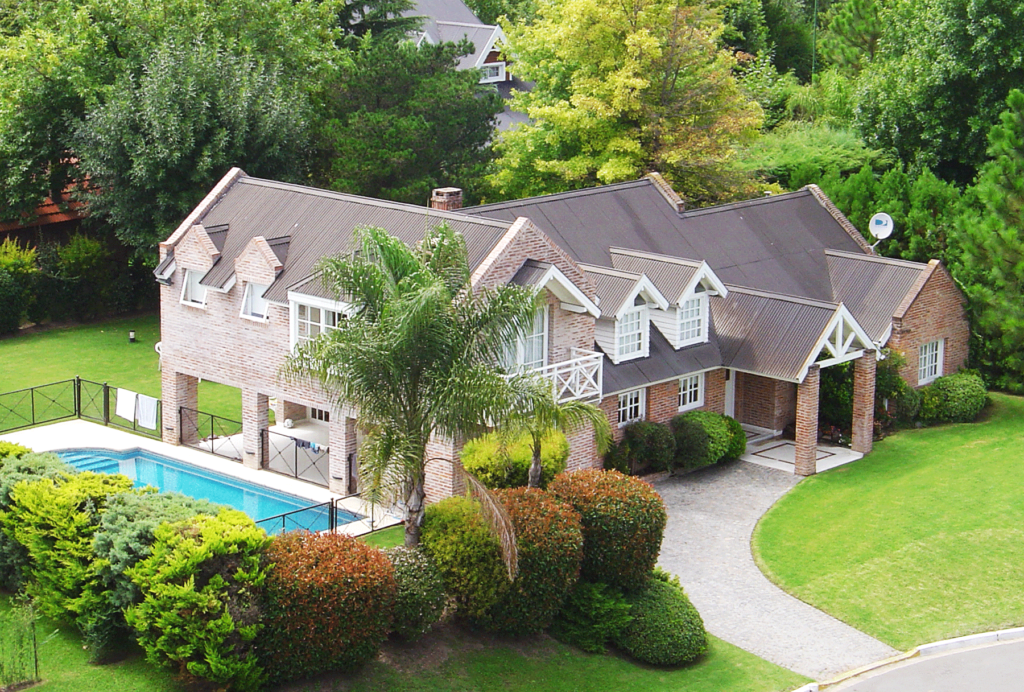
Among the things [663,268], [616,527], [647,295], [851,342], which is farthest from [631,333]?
[616,527]

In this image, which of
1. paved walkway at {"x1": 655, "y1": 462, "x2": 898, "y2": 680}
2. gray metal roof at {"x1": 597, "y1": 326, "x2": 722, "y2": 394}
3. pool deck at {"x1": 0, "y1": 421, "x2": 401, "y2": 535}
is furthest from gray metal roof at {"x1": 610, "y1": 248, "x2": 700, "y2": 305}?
pool deck at {"x1": 0, "y1": 421, "x2": 401, "y2": 535}

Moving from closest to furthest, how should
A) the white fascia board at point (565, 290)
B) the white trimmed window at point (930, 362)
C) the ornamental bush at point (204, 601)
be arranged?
the ornamental bush at point (204, 601) < the white fascia board at point (565, 290) < the white trimmed window at point (930, 362)

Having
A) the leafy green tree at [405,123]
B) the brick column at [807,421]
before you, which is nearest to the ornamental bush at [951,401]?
the brick column at [807,421]

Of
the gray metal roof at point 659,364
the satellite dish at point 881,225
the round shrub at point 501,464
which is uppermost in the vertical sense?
the satellite dish at point 881,225

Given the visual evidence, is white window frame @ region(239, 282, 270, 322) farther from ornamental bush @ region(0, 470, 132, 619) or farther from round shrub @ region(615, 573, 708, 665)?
round shrub @ region(615, 573, 708, 665)

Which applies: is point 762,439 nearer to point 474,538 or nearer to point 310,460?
point 310,460

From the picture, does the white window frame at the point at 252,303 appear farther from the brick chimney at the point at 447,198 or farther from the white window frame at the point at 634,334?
the white window frame at the point at 634,334
